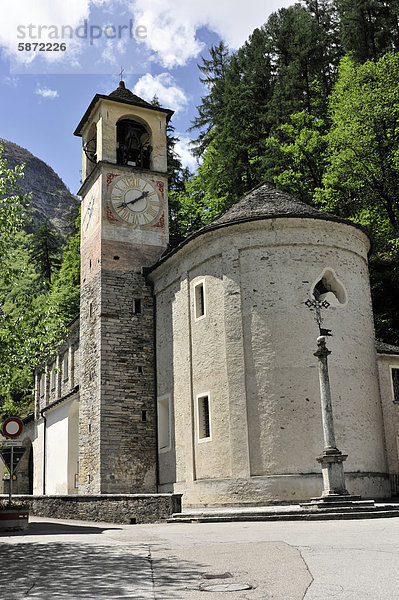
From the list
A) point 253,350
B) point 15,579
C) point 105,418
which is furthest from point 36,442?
point 15,579

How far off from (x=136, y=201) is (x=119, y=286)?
367 cm

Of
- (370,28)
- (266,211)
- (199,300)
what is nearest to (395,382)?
(199,300)

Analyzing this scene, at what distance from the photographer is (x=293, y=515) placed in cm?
1377

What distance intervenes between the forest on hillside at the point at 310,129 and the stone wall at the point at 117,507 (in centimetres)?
1377

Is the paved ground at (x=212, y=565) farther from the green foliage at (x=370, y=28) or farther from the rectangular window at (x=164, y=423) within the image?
the green foliage at (x=370, y=28)

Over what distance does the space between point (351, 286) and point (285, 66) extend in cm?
2319

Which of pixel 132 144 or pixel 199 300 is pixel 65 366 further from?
pixel 199 300

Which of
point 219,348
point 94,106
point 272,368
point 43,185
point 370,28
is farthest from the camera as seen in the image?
point 43,185

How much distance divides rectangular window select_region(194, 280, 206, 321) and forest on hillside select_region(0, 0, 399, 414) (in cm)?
1165

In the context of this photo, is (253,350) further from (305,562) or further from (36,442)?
(36,442)

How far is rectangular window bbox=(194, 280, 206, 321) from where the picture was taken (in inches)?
803

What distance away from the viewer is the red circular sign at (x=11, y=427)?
547 inches

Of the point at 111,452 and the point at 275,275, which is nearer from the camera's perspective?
the point at 275,275

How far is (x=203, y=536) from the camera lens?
11.2 m
